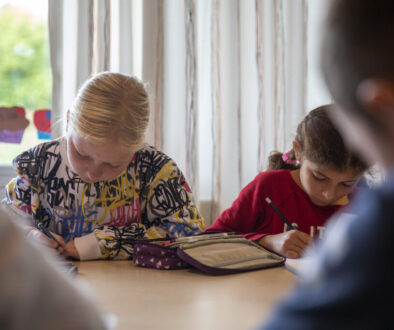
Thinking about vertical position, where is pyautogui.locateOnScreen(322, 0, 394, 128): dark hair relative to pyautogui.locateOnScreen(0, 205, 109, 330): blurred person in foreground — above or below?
Answer: above

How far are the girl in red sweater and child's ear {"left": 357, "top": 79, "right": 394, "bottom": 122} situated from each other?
1025mm

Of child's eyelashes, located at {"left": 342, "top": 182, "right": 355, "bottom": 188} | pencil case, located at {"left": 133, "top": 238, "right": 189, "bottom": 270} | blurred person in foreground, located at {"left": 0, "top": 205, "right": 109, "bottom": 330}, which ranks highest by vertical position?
blurred person in foreground, located at {"left": 0, "top": 205, "right": 109, "bottom": 330}

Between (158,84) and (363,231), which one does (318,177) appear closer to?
(158,84)

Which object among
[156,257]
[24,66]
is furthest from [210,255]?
[24,66]

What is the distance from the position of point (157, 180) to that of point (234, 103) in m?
1.01

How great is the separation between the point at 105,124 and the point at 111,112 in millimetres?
32

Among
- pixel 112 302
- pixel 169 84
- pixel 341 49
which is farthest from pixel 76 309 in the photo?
pixel 169 84

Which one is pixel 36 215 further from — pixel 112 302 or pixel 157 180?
pixel 112 302

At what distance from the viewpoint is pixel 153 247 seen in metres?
1.13

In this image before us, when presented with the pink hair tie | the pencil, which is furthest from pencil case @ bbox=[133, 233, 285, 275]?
the pink hair tie

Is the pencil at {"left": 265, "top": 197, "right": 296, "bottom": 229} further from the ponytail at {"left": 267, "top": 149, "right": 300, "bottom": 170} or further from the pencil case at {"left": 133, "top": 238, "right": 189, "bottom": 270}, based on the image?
the pencil case at {"left": 133, "top": 238, "right": 189, "bottom": 270}

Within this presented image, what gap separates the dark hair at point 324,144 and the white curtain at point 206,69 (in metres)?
0.67

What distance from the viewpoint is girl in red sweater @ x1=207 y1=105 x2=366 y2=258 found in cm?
153

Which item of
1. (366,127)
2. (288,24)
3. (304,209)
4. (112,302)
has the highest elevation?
(288,24)
